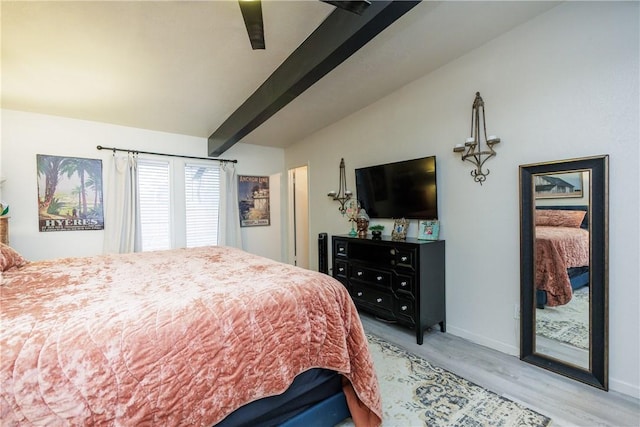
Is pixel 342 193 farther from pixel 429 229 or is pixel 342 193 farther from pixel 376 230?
pixel 429 229

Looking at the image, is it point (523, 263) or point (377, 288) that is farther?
point (377, 288)

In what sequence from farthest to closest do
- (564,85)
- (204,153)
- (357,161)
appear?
(204,153) → (357,161) → (564,85)

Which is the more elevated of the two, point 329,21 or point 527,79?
point 329,21

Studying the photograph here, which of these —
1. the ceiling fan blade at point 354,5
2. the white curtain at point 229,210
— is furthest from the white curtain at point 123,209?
the ceiling fan blade at point 354,5

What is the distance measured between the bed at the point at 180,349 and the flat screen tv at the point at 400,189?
1741 millimetres

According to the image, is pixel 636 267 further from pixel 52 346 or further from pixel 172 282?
pixel 52 346

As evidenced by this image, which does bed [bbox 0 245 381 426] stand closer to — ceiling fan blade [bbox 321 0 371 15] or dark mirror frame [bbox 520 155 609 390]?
ceiling fan blade [bbox 321 0 371 15]

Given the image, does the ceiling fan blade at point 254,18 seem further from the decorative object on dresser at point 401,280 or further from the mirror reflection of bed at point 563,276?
the mirror reflection of bed at point 563,276

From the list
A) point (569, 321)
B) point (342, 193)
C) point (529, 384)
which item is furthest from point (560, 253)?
point (342, 193)

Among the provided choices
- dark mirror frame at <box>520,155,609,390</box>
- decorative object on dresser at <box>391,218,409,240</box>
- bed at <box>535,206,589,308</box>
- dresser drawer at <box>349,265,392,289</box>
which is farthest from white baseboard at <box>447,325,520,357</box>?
decorative object on dresser at <box>391,218,409,240</box>

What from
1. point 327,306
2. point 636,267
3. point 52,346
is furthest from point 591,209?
point 52,346

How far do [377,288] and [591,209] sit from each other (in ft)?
6.23

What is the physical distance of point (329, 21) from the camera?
197 cm

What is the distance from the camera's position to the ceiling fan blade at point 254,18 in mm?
1360
